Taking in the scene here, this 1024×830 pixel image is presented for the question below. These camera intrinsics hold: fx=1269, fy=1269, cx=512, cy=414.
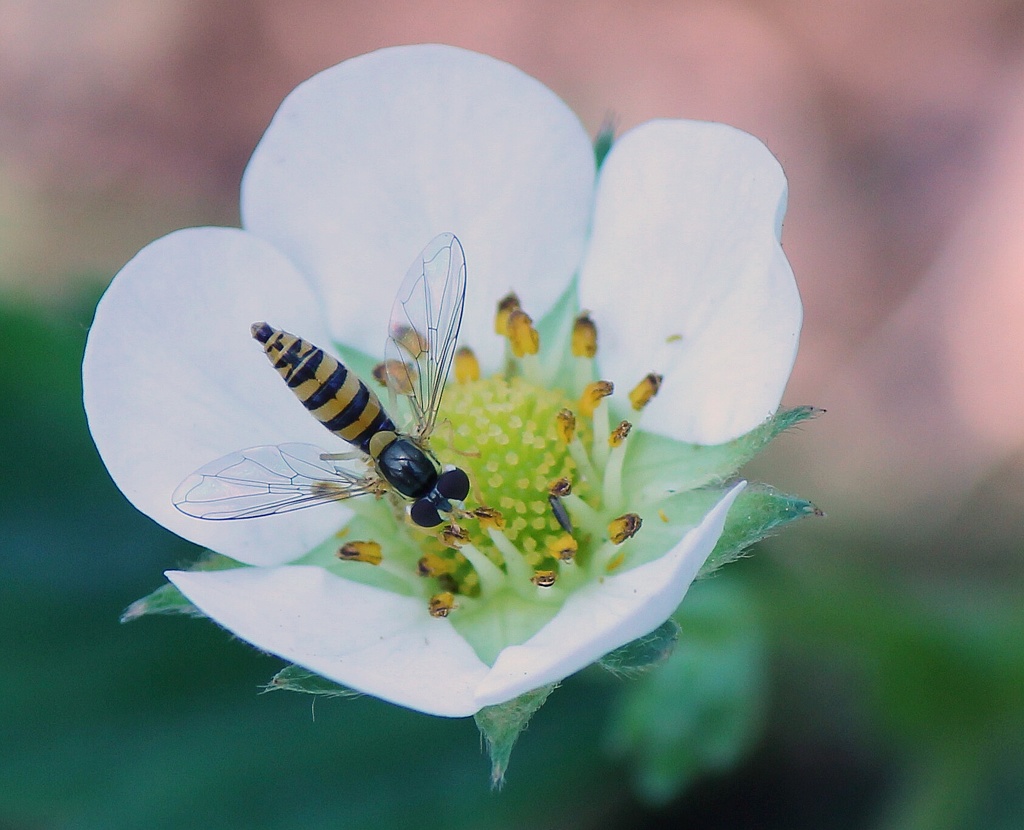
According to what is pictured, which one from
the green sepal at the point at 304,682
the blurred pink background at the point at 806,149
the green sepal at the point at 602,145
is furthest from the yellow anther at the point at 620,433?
the blurred pink background at the point at 806,149

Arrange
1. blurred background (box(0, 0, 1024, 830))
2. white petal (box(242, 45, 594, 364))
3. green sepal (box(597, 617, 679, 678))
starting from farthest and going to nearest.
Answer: blurred background (box(0, 0, 1024, 830)), white petal (box(242, 45, 594, 364)), green sepal (box(597, 617, 679, 678))

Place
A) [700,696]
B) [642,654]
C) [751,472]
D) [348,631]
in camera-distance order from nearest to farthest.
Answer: [642,654]
[348,631]
[700,696]
[751,472]

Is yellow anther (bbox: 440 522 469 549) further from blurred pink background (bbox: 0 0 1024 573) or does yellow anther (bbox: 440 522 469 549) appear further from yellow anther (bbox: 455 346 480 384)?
blurred pink background (bbox: 0 0 1024 573)

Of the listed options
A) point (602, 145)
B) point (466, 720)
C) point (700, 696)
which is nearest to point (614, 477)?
point (602, 145)

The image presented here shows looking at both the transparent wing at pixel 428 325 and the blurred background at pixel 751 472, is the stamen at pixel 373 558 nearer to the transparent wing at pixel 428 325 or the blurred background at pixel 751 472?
the transparent wing at pixel 428 325

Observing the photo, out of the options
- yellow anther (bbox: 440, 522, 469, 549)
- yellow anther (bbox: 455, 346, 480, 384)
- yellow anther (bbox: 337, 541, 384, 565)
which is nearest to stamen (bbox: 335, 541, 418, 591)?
yellow anther (bbox: 337, 541, 384, 565)

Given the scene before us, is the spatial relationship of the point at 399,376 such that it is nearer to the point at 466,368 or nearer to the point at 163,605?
the point at 466,368
